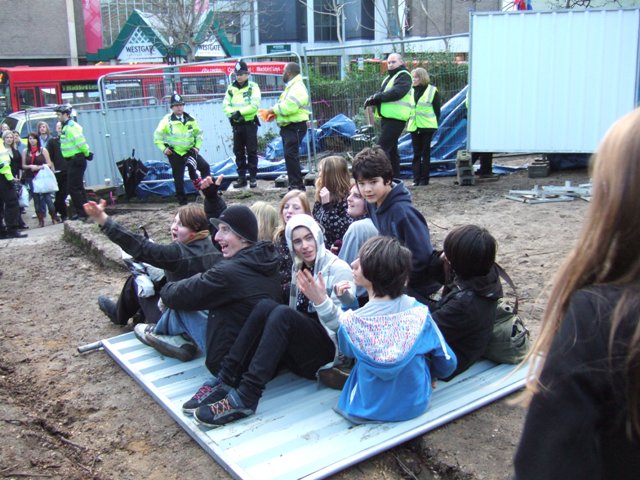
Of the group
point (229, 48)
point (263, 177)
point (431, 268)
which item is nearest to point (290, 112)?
point (263, 177)

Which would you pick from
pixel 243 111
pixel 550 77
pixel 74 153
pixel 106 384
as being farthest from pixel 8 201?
pixel 550 77

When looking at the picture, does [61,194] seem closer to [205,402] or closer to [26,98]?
[205,402]

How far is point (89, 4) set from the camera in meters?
40.3

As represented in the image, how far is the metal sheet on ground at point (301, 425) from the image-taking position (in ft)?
9.95

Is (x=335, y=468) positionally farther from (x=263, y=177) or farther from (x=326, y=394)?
(x=263, y=177)

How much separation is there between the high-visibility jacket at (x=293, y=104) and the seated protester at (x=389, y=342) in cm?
642

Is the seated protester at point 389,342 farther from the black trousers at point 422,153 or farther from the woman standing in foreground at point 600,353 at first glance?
the black trousers at point 422,153

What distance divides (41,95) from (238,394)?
71.3ft

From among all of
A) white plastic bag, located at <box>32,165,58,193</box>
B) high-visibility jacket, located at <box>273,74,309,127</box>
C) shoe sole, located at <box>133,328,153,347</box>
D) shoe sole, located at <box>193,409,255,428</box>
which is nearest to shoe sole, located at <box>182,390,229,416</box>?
shoe sole, located at <box>193,409,255,428</box>

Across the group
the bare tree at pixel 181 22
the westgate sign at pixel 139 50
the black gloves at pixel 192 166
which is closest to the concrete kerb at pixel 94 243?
the black gloves at pixel 192 166

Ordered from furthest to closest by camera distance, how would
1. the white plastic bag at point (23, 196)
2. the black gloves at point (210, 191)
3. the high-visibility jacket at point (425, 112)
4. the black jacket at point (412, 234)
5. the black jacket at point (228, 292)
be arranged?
1. the white plastic bag at point (23, 196)
2. the high-visibility jacket at point (425, 112)
3. the black gloves at point (210, 191)
4. the black jacket at point (412, 234)
5. the black jacket at point (228, 292)

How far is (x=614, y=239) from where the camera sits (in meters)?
1.18

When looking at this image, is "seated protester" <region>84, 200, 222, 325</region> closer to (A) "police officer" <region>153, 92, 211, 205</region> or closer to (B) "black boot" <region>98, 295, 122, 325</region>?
(B) "black boot" <region>98, 295, 122, 325</region>

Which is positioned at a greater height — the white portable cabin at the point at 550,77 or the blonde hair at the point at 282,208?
the white portable cabin at the point at 550,77
